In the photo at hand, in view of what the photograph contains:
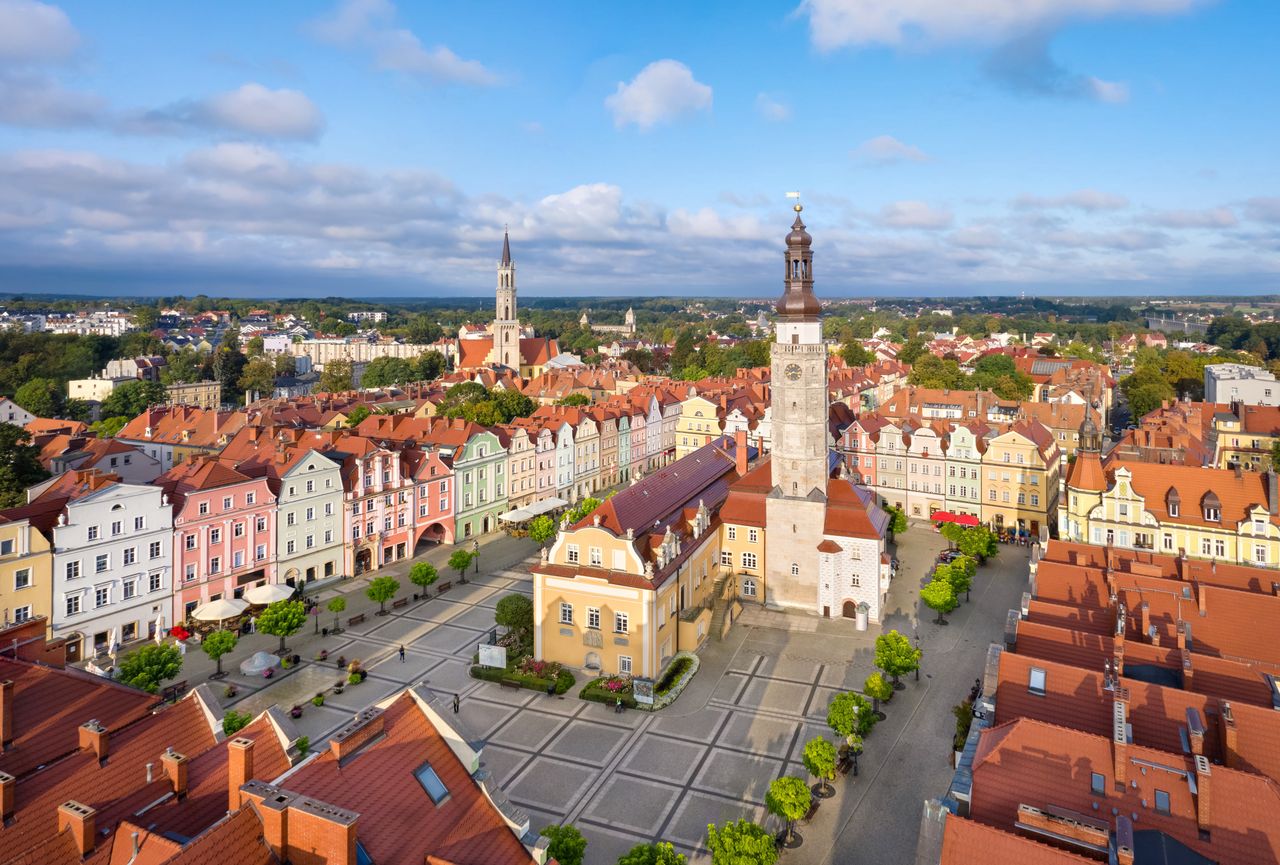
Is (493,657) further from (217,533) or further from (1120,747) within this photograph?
A: (1120,747)

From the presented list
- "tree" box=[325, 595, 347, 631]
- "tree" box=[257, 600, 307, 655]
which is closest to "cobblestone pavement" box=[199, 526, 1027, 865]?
"tree" box=[325, 595, 347, 631]

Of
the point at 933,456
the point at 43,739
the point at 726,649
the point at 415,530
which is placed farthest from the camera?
the point at 933,456

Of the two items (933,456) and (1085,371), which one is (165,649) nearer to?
(933,456)

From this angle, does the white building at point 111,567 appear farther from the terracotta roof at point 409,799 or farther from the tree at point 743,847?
the tree at point 743,847

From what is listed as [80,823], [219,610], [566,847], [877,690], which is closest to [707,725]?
[877,690]

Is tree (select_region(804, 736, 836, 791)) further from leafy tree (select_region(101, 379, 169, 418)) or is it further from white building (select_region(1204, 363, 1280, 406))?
leafy tree (select_region(101, 379, 169, 418))

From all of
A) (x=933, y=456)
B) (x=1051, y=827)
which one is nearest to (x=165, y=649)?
(x=1051, y=827)
